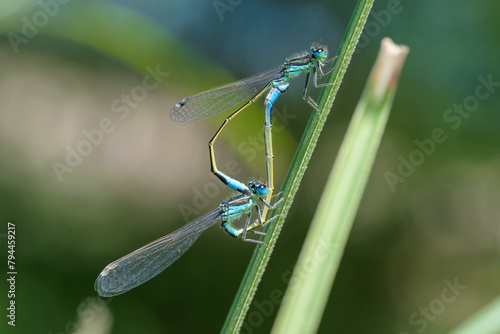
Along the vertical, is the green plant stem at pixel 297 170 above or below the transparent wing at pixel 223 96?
below

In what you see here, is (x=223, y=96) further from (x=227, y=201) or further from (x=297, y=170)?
(x=297, y=170)

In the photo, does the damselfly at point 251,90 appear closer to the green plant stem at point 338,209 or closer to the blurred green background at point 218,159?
the blurred green background at point 218,159

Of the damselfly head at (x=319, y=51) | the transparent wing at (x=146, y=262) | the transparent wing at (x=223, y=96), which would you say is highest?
the damselfly head at (x=319, y=51)

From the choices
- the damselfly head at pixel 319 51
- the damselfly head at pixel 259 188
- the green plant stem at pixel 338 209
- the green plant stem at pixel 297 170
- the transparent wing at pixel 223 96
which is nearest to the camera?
the green plant stem at pixel 338 209

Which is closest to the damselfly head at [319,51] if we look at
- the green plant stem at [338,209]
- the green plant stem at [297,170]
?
the green plant stem at [297,170]

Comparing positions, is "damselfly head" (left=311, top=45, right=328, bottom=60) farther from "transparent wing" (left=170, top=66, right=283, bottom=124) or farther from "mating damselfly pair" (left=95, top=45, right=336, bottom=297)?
"transparent wing" (left=170, top=66, right=283, bottom=124)

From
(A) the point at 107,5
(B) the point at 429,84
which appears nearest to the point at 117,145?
(A) the point at 107,5
